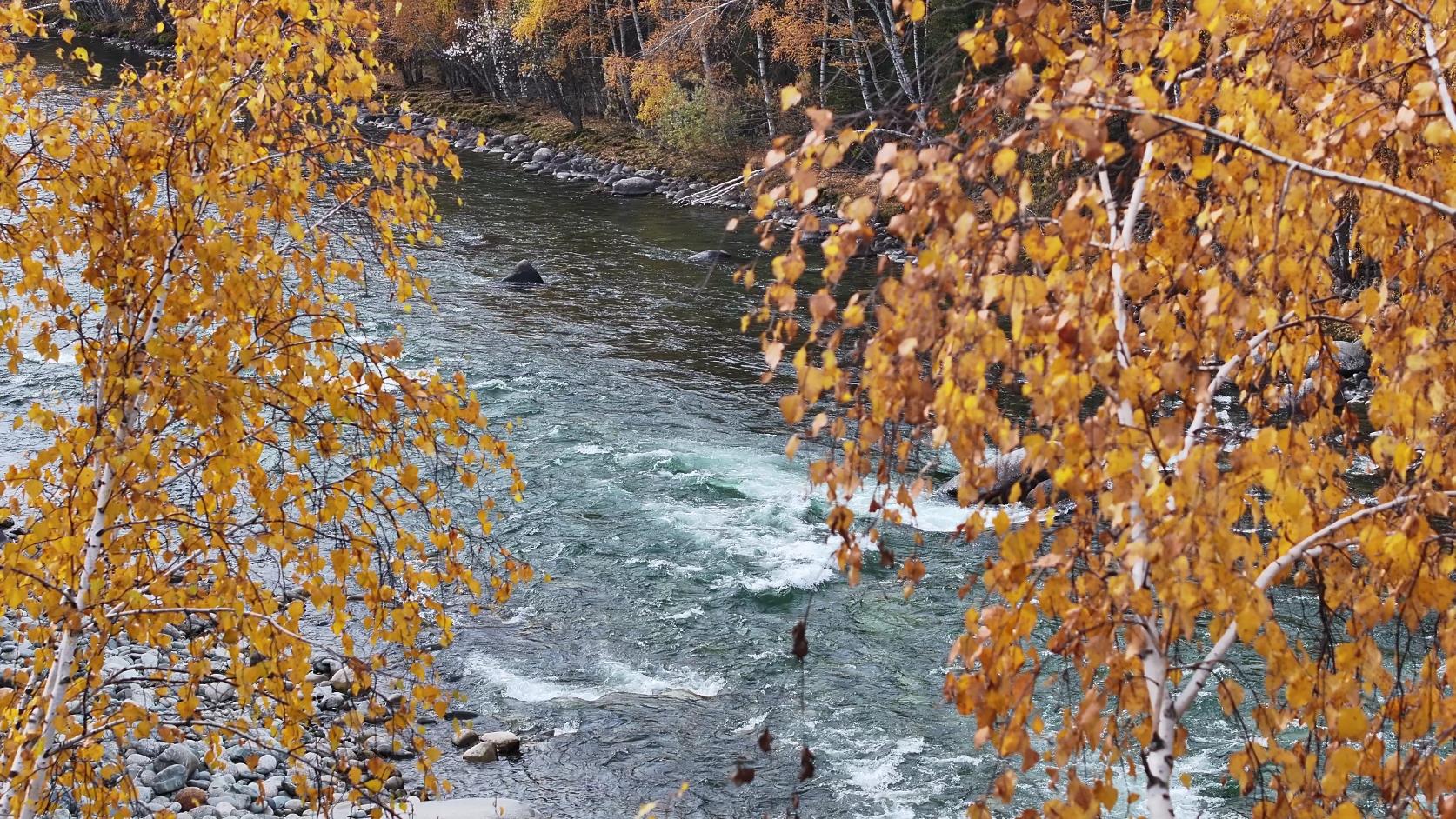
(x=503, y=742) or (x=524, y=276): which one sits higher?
(x=524, y=276)

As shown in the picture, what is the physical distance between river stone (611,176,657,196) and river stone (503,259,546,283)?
29.7 feet

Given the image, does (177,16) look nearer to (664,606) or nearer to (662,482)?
(664,606)

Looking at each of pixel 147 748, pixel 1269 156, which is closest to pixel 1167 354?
pixel 1269 156

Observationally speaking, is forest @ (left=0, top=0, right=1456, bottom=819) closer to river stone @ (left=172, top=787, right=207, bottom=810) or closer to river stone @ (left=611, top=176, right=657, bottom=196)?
river stone @ (left=172, top=787, right=207, bottom=810)

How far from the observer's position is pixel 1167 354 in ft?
11.3

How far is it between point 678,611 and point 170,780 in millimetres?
4070

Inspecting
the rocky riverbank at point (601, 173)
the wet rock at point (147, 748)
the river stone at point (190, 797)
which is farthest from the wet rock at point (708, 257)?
the river stone at point (190, 797)

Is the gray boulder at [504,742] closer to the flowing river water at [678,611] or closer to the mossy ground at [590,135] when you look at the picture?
the flowing river water at [678,611]

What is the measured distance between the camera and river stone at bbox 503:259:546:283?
66.2ft

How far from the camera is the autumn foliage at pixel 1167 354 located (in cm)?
249

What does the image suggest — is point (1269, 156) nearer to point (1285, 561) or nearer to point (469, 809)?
point (1285, 561)

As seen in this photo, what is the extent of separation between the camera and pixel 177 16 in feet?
14.3

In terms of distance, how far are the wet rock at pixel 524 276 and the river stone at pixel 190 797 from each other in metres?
13.7

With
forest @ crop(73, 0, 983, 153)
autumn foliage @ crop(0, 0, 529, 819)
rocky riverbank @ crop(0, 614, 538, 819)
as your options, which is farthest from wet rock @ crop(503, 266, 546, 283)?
autumn foliage @ crop(0, 0, 529, 819)
